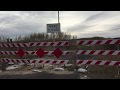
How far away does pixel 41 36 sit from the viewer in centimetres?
3197

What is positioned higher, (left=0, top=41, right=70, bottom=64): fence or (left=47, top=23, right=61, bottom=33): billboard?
(left=47, top=23, right=61, bottom=33): billboard

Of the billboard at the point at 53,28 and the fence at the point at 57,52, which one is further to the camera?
the billboard at the point at 53,28

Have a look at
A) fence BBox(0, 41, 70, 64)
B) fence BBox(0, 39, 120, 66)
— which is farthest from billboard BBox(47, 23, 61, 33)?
fence BBox(0, 41, 70, 64)

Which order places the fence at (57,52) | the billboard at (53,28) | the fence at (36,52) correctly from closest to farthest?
the fence at (57,52) < the fence at (36,52) < the billboard at (53,28)

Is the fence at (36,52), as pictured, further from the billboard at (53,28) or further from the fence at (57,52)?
the billboard at (53,28)

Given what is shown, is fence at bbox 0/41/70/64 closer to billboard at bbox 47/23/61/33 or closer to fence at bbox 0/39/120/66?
fence at bbox 0/39/120/66

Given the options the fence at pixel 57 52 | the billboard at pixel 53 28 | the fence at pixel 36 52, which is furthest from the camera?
the billboard at pixel 53 28

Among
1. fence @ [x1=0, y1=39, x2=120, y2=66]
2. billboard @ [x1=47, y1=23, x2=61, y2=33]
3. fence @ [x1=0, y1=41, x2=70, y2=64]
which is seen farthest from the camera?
billboard @ [x1=47, y1=23, x2=61, y2=33]

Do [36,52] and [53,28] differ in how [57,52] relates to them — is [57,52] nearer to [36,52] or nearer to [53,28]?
[36,52]

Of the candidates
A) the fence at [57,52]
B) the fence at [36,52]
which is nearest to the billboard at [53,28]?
the fence at [57,52]

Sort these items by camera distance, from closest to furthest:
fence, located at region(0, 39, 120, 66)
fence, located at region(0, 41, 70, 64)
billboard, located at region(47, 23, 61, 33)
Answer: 1. fence, located at region(0, 39, 120, 66)
2. fence, located at region(0, 41, 70, 64)
3. billboard, located at region(47, 23, 61, 33)

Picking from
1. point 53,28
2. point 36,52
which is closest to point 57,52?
point 36,52
